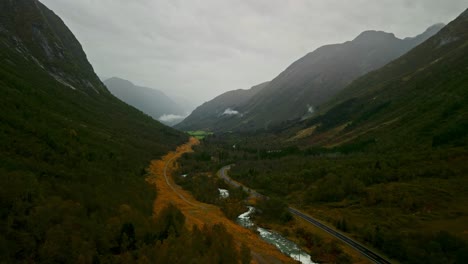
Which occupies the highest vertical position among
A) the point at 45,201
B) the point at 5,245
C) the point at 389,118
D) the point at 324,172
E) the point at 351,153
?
the point at 389,118

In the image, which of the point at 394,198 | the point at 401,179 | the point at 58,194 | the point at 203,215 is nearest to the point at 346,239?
the point at 394,198

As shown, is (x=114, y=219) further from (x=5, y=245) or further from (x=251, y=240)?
(x=251, y=240)

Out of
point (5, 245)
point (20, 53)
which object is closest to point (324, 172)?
point (5, 245)

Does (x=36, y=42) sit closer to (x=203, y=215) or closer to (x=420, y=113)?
(x=203, y=215)

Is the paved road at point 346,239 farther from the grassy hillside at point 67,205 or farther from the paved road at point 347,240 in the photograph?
the grassy hillside at point 67,205

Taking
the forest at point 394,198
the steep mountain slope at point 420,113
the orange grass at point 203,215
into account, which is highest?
the steep mountain slope at point 420,113

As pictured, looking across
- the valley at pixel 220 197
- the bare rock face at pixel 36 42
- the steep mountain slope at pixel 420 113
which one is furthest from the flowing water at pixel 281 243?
the bare rock face at pixel 36 42
